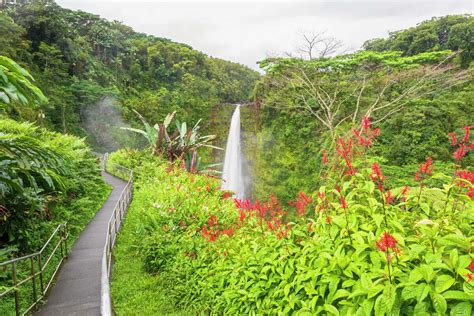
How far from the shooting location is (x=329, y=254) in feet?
8.72

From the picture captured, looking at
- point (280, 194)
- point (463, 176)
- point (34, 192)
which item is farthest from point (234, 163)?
point (463, 176)

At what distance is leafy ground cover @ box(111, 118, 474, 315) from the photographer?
2.11 meters

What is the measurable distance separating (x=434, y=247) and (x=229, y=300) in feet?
9.18

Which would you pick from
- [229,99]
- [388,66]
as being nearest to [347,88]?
[388,66]

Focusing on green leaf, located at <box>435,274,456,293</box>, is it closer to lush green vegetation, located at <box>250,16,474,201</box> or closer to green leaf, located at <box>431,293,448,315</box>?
green leaf, located at <box>431,293,448,315</box>

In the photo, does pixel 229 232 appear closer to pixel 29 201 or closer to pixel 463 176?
pixel 29 201

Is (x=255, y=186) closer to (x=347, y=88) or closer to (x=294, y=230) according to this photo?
(x=347, y=88)

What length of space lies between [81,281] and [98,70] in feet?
115

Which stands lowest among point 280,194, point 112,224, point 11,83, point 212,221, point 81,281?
point 280,194

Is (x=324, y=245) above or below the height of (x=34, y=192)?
below

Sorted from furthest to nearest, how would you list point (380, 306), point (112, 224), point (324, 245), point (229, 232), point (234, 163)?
point (234, 163)
point (112, 224)
point (229, 232)
point (324, 245)
point (380, 306)

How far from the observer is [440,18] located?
25922 mm

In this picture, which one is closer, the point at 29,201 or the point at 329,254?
the point at 329,254

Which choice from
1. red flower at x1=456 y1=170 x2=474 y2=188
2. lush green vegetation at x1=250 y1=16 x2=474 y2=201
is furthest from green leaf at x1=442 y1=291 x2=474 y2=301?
lush green vegetation at x1=250 y1=16 x2=474 y2=201
